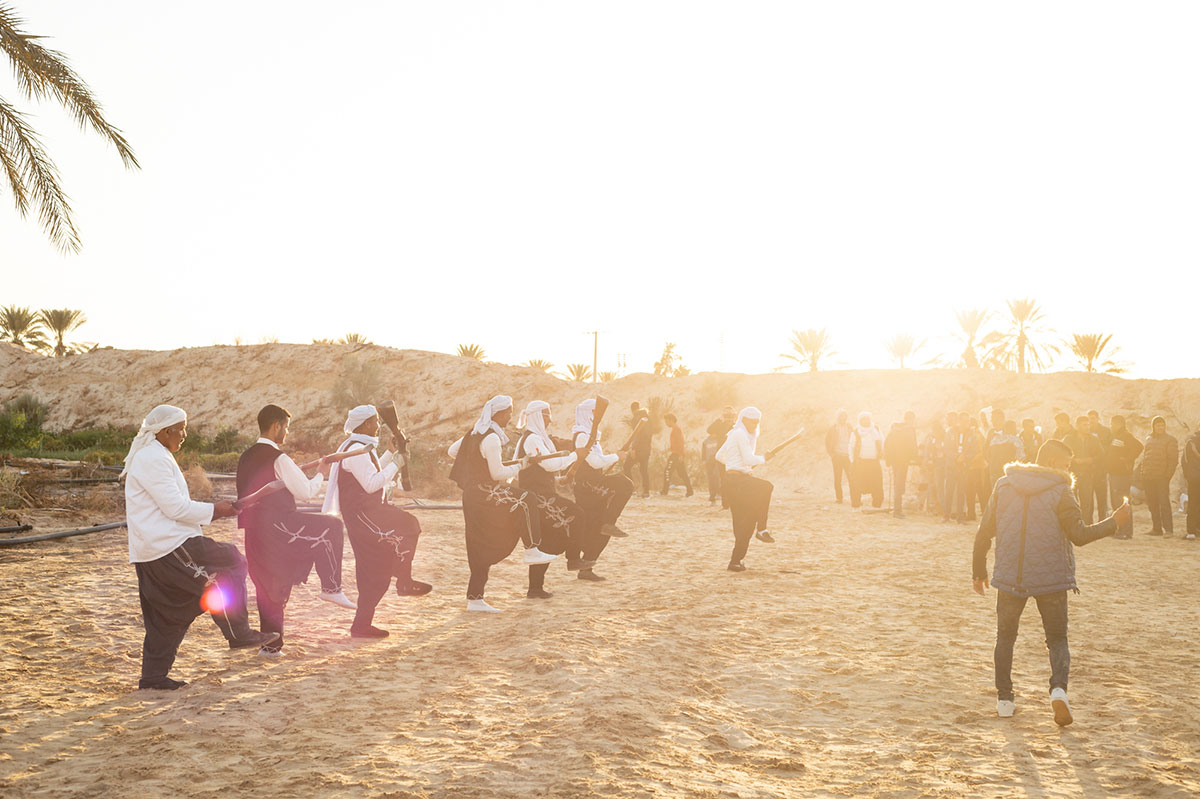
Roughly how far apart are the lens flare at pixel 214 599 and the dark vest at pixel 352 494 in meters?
1.62

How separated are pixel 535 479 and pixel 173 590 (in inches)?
152

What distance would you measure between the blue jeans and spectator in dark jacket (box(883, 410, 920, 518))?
40.0 feet

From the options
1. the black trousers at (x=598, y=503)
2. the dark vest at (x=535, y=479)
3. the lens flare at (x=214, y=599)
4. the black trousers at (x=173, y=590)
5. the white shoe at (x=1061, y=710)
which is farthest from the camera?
the black trousers at (x=598, y=503)

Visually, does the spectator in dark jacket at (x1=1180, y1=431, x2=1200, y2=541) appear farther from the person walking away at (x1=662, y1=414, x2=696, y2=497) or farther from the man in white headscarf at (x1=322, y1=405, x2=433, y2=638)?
the man in white headscarf at (x1=322, y1=405, x2=433, y2=638)

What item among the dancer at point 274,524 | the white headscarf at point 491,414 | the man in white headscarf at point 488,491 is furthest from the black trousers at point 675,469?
the dancer at point 274,524

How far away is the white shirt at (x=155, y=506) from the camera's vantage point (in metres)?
5.91

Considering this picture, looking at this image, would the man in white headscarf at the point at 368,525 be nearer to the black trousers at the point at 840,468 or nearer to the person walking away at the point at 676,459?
the black trousers at the point at 840,468

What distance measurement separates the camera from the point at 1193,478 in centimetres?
1505

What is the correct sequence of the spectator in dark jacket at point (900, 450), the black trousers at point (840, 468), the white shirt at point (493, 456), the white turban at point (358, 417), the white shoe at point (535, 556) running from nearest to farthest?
the white turban at point (358, 417) < the white shirt at point (493, 456) < the white shoe at point (535, 556) < the spectator in dark jacket at point (900, 450) < the black trousers at point (840, 468)

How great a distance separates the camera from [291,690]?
608 cm

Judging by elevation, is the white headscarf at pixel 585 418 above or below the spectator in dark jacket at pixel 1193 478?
above

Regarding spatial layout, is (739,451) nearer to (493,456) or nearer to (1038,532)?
(493,456)

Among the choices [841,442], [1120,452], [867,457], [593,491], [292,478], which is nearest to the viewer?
[292,478]

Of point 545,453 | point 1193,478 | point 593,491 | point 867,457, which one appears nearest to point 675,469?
point 867,457
